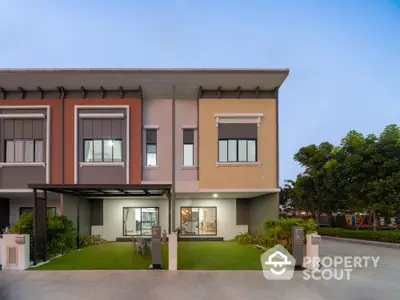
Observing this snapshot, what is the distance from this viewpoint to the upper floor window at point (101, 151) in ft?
51.0

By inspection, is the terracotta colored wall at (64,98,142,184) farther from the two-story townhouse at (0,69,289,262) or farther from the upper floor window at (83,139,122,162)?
the upper floor window at (83,139,122,162)

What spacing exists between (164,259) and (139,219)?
7321mm

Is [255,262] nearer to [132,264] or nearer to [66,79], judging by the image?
[132,264]

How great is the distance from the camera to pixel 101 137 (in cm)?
1551

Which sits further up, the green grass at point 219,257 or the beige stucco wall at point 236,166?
the beige stucco wall at point 236,166

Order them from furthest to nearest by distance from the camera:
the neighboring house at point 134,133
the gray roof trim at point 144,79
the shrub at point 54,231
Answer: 1. the neighboring house at point 134,133
2. the gray roof trim at point 144,79
3. the shrub at point 54,231

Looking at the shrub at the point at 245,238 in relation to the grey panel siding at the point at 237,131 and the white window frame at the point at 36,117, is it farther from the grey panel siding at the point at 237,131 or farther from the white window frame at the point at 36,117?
the white window frame at the point at 36,117

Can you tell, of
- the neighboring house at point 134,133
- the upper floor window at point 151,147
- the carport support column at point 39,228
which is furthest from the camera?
the upper floor window at point 151,147

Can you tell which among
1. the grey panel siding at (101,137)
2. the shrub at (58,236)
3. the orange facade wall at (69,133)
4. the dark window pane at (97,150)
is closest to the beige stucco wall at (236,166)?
the orange facade wall at (69,133)

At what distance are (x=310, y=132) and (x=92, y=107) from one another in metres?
175

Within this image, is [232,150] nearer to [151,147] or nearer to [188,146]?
[188,146]

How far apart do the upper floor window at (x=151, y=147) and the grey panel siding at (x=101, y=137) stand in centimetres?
127

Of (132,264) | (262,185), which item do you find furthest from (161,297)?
(262,185)

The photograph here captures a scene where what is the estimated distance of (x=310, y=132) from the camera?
178m
